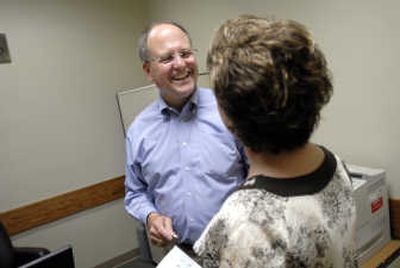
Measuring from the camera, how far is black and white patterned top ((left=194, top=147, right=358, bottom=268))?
2.50ft

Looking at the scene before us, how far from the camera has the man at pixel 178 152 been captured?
1.50m

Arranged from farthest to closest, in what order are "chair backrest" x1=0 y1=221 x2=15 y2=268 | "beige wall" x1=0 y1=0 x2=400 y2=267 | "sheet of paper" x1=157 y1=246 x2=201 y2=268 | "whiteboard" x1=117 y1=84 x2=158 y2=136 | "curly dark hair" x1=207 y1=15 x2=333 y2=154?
"whiteboard" x1=117 y1=84 x2=158 y2=136 → "chair backrest" x1=0 y1=221 x2=15 y2=268 → "beige wall" x1=0 y1=0 x2=400 y2=267 → "sheet of paper" x1=157 y1=246 x2=201 y2=268 → "curly dark hair" x1=207 y1=15 x2=333 y2=154

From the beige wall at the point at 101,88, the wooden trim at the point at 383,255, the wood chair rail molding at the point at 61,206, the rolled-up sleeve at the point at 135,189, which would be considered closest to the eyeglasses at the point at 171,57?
the rolled-up sleeve at the point at 135,189

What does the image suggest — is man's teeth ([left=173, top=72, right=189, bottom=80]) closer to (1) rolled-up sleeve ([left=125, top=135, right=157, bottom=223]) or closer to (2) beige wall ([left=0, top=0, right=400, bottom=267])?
(1) rolled-up sleeve ([left=125, top=135, right=157, bottom=223])

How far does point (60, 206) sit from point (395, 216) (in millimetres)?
2199

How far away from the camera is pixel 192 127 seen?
1.59m

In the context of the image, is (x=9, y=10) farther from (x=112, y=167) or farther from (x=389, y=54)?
(x=389, y=54)

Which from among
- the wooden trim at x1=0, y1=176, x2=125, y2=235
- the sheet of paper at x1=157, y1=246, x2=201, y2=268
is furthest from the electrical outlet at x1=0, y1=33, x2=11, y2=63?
the sheet of paper at x1=157, y1=246, x2=201, y2=268

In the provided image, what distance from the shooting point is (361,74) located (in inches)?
87.8

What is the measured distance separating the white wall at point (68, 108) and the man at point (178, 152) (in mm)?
1526

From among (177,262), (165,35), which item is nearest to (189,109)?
(165,35)

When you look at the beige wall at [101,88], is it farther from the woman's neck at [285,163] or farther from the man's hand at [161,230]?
the woman's neck at [285,163]

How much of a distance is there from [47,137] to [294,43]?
8.52 feet

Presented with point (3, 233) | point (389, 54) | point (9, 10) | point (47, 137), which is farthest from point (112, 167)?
point (389, 54)
